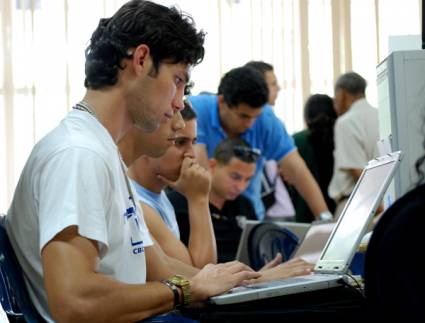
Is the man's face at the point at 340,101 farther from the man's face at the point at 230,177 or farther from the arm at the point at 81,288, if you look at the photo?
the arm at the point at 81,288

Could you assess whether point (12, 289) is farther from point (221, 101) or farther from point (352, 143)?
point (352, 143)

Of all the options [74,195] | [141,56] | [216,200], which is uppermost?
[141,56]

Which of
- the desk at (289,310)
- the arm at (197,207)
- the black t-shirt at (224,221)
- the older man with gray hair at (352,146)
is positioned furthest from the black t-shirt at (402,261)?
the older man with gray hair at (352,146)

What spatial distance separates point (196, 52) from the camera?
85.1 inches

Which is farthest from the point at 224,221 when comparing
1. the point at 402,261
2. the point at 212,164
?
the point at 402,261

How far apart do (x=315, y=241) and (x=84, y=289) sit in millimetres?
1355

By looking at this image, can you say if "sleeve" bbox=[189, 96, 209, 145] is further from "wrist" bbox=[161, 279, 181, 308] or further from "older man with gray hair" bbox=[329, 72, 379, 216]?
"wrist" bbox=[161, 279, 181, 308]

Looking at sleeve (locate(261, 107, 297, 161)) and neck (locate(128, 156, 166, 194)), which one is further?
sleeve (locate(261, 107, 297, 161))

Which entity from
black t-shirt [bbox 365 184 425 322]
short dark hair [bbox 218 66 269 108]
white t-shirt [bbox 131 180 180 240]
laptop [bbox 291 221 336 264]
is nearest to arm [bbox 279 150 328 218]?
short dark hair [bbox 218 66 269 108]

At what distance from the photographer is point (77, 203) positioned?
175 centimetres

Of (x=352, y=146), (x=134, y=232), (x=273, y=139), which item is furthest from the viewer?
(x=352, y=146)

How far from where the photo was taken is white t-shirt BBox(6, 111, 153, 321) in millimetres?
1754

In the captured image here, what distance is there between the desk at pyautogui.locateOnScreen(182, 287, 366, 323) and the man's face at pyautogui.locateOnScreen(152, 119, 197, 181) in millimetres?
1109

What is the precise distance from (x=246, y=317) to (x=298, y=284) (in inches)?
5.4
